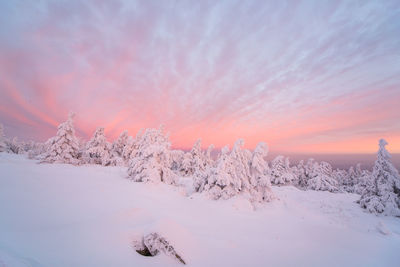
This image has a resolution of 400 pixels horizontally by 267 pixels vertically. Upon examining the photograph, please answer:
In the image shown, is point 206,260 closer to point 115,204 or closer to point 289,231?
point 289,231

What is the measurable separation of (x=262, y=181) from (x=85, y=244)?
12.9 meters

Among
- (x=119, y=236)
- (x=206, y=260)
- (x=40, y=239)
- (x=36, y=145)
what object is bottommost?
(x=206, y=260)

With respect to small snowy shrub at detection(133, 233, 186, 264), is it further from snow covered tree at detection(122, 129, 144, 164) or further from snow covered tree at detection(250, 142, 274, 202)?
snow covered tree at detection(122, 129, 144, 164)

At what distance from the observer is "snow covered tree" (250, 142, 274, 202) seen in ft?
44.9

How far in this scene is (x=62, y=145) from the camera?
2173cm

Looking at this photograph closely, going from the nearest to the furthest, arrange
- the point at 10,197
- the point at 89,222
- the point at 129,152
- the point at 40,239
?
the point at 40,239, the point at 89,222, the point at 10,197, the point at 129,152

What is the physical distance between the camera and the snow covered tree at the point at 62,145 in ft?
69.5

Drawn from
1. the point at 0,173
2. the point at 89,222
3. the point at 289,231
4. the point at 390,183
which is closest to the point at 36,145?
the point at 0,173

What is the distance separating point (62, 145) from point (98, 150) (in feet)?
23.7

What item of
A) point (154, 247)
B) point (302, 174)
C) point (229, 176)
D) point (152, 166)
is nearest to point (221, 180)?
point (229, 176)

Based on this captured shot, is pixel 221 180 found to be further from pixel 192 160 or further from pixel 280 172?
pixel 280 172

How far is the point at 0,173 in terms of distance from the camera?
31.6 feet

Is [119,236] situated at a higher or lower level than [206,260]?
higher

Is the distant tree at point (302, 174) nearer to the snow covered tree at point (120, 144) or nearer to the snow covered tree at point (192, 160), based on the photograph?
the snow covered tree at point (192, 160)
